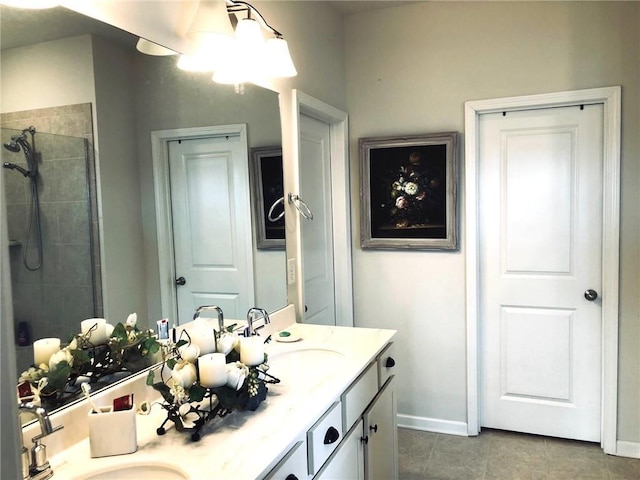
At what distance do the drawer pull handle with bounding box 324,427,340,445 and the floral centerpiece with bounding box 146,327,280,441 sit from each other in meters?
0.24

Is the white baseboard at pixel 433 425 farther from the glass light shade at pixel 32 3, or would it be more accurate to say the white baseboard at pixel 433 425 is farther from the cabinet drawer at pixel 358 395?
the glass light shade at pixel 32 3

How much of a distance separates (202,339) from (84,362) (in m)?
0.30

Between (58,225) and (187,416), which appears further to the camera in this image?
(187,416)

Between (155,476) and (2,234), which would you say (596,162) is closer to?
(155,476)

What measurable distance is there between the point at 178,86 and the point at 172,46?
5.0 inches

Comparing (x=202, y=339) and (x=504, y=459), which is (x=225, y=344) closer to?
(x=202, y=339)

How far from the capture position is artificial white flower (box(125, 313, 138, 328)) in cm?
145

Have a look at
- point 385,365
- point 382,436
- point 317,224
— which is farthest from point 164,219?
point 317,224

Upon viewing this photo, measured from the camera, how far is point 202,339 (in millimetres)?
1407

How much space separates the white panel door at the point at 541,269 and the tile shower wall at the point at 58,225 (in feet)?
7.71

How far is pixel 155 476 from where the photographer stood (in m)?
1.14

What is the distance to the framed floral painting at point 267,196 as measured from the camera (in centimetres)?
216

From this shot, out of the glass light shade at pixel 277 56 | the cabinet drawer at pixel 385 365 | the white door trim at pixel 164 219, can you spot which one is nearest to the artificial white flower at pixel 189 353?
the white door trim at pixel 164 219

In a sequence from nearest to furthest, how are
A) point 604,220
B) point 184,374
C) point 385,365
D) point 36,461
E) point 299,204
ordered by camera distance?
point 36,461 → point 184,374 → point 385,365 → point 299,204 → point 604,220
